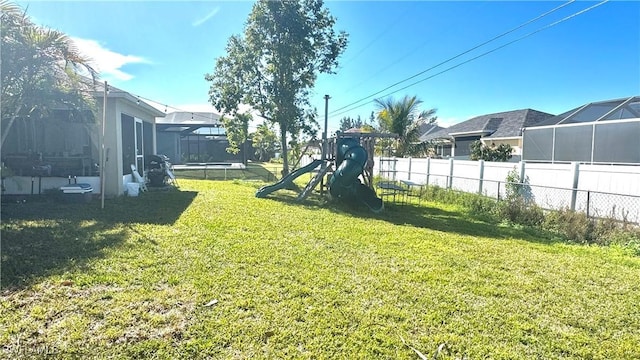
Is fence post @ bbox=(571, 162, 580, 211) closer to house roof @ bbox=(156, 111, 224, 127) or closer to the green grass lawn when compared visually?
the green grass lawn

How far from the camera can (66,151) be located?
31.1 feet

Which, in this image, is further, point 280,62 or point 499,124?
point 499,124

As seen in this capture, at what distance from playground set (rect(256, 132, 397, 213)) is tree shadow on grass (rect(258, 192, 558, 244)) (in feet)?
0.99

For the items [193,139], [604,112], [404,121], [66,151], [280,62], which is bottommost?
[66,151]

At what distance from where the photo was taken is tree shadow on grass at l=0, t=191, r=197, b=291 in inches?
159

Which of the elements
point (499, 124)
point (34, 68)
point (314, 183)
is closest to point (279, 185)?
point (314, 183)

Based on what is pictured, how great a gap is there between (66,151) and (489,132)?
916 inches

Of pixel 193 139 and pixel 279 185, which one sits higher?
pixel 193 139

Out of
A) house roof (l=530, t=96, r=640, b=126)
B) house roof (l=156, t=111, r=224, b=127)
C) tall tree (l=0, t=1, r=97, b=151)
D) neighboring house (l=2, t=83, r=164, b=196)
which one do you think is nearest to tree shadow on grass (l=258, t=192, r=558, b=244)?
neighboring house (l=2, t=83, r=164, b=196)

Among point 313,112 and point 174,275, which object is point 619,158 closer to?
point 313,112

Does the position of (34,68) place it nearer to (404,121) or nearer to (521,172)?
(521,172)

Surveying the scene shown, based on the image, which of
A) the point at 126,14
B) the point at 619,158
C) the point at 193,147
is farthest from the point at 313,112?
the point at 193,147

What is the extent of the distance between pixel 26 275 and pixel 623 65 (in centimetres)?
1795

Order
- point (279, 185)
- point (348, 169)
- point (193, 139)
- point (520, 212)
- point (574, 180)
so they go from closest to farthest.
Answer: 1. point (574, 180)
2. point (520, 212)
3. point (348, 169)
4. point (279, 185)
5. point (193, 139)
